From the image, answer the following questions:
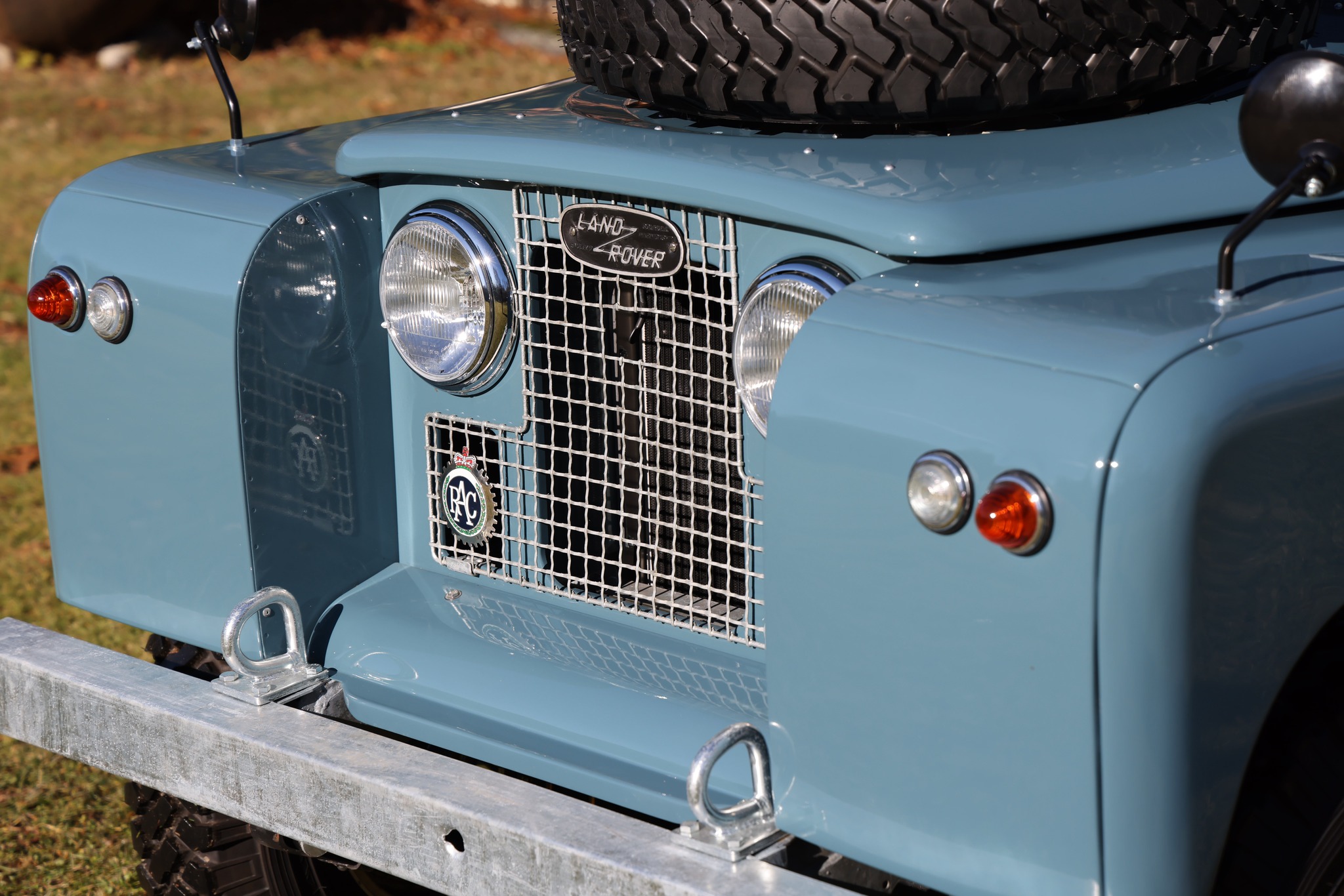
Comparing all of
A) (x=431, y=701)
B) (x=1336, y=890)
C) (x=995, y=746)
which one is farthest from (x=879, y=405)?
(x=431, y=701)

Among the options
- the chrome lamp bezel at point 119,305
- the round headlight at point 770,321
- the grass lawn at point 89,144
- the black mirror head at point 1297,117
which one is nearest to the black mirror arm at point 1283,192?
the black mirror head at point 1297,117

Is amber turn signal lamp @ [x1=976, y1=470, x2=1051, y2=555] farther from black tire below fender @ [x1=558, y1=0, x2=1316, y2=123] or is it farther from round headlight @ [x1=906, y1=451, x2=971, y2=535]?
black tire below fender @ [x1=558, y1=0, x2=1316, y2=123]

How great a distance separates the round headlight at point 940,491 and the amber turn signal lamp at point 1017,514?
25mm

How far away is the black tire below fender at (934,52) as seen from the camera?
197 centimetres

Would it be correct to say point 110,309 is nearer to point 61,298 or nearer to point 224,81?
point 61,298

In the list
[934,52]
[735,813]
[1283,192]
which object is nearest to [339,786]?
[735,813]

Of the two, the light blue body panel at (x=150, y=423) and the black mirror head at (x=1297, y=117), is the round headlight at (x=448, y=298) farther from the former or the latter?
the black mirror head at (x=1297, y=117)

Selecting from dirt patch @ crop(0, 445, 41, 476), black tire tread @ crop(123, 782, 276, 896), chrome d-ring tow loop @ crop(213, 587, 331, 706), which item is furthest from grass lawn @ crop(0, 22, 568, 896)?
chrome d-ring tow loop @ crop(213, 587, 331, 706)

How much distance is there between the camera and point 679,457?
2207 mm

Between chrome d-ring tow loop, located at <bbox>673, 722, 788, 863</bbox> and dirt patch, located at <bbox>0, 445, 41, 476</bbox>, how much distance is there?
375 centimetres

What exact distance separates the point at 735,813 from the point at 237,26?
1515mm

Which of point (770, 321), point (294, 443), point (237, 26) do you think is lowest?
point (294, 443)

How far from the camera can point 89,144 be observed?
8703 mm

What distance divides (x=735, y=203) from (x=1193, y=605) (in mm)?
721
